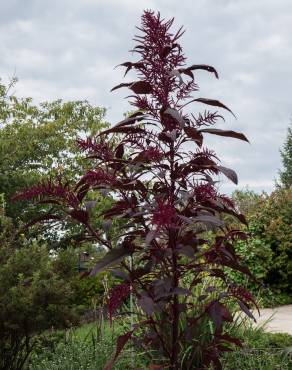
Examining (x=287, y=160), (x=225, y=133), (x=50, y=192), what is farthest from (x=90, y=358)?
(x=287, y=160)

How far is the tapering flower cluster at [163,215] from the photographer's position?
2.48m

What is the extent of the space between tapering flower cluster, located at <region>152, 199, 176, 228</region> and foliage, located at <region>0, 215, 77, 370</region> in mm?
2551

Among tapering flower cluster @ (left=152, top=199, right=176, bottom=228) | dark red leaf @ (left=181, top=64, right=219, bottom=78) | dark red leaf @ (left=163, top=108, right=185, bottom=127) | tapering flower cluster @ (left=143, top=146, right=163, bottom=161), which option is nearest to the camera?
tapering flower cluster @ (left=152, top=199, right=176, bottom=228)

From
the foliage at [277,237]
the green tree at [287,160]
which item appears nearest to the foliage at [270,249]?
the foliage at [277,237]

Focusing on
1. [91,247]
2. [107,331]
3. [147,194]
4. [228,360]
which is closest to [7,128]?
[91,247]

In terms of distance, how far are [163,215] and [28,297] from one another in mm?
2636

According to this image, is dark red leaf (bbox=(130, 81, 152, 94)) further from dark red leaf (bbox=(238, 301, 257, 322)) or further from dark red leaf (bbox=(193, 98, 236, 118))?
dark red leaf (bbox=(238, 301, 257, 322))

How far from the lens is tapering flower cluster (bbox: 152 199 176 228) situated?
2.48 meters

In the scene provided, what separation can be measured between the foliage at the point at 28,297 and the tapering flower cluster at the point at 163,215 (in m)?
2.55

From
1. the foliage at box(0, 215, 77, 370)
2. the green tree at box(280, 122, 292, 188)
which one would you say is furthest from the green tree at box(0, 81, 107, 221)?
the green tree at box(280, 122, 292, 188)

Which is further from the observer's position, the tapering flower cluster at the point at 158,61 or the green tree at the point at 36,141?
the green tree at the point at 36,141

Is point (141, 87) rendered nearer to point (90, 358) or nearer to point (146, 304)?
point (146, 304)

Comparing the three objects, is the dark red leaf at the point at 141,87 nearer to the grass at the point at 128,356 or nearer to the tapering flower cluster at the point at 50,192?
the tapering flower cluster at the point at 50,192

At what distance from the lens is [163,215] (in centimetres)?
250
